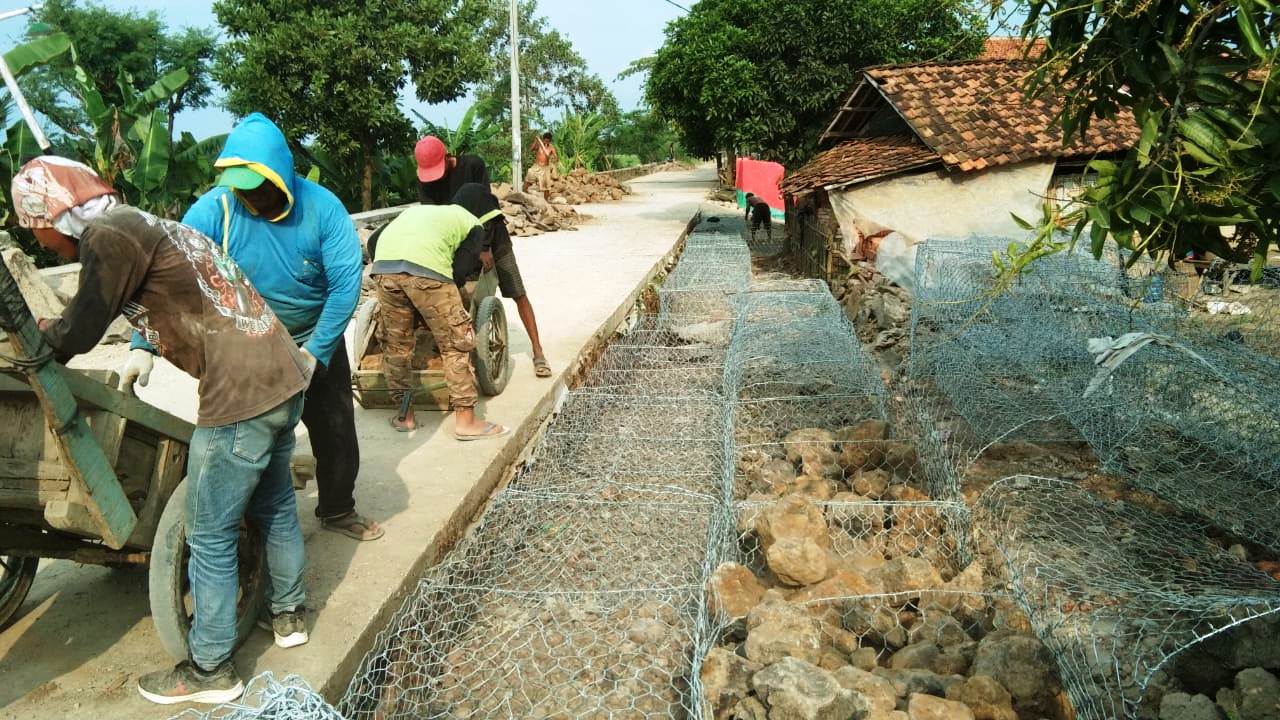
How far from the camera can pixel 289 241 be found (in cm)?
281

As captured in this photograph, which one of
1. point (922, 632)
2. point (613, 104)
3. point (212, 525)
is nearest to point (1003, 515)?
point (922, 632)

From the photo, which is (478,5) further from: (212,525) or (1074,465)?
(212,525)

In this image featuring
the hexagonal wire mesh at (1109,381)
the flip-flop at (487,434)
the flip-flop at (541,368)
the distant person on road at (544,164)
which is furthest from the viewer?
the distant person on road at (544,164)

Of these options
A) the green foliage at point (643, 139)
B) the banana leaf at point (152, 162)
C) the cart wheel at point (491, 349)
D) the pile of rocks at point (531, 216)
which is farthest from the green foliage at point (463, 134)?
the green foliage at point (643, 139)

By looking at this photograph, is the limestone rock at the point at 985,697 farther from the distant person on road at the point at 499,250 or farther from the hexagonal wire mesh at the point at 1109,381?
the distant person on road at the point at 499,250

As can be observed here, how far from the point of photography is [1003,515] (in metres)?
3.74

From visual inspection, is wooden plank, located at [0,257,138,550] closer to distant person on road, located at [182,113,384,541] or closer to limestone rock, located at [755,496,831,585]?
distant person on road, located at [182,113,384,541]

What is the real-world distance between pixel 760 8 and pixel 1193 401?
11847 millimetres

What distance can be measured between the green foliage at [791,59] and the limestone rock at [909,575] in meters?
11.4

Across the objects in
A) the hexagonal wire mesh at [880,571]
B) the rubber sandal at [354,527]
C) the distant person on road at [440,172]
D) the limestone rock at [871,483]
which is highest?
the distant person on road at [440,172]

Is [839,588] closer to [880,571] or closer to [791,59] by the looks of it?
[880,571]

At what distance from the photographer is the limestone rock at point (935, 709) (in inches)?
82.4

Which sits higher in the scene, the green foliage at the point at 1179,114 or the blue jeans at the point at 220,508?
the green foliage at the point at 1179,114

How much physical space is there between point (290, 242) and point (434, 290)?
4.44 ft
